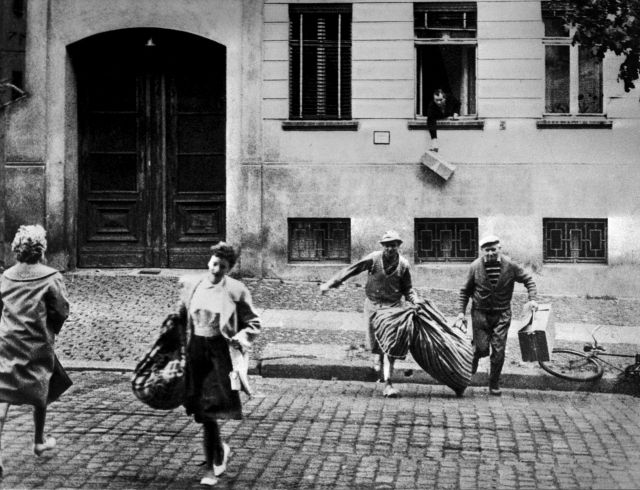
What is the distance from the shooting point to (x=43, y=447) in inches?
271

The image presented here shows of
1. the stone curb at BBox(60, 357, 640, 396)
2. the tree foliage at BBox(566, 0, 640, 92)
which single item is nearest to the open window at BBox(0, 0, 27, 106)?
the stone curb at BBox(60, 357, 640, 396)

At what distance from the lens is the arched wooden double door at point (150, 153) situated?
56.3 feet

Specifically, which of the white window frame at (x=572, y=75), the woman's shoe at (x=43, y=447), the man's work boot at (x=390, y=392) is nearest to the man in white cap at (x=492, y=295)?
the man's work boot at (x=390, y=392)

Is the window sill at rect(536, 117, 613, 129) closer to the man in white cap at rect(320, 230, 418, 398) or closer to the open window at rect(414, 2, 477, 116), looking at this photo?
the open window at rect(414, 2, 477, 116)

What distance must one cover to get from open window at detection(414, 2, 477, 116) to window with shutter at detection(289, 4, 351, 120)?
4.08ft

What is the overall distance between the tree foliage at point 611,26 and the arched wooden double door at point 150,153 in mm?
8376

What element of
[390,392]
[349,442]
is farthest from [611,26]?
[349,442]

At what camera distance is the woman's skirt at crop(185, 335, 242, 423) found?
21.4ft

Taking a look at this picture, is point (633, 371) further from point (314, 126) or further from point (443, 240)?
point (314, 126)

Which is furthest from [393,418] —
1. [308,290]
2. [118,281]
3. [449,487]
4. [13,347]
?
[118,281]

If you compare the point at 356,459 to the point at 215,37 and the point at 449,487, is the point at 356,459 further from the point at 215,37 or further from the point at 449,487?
the point at 215,37

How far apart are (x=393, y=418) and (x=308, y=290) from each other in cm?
715

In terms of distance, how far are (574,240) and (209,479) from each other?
11.4 m

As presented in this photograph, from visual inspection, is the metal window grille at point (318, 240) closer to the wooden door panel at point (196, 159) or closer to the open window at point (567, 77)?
the wooden door panel at point (196, 159)
